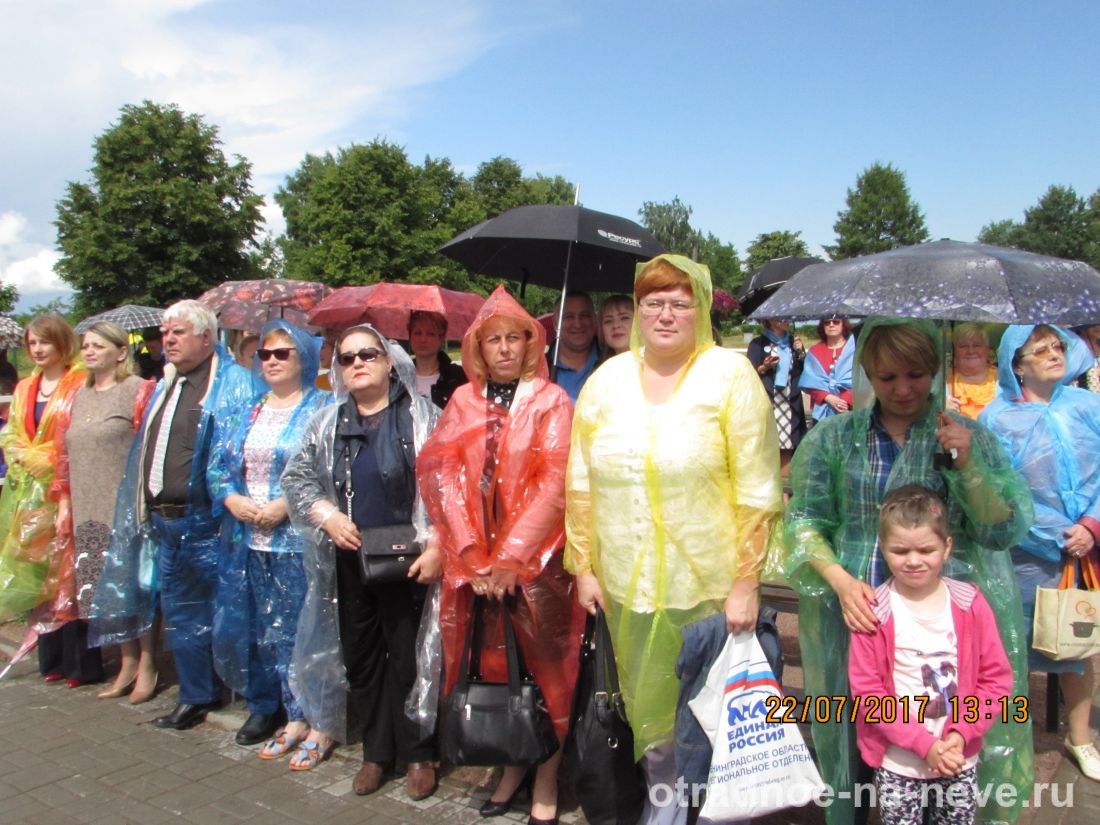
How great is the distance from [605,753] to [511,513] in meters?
0.86

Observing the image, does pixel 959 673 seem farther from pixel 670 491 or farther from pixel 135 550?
pixel 135 550

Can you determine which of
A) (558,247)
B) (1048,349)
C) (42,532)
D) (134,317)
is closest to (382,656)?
(558,247)

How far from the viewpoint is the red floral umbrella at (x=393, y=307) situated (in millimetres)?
5625

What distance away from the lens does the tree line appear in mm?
35562

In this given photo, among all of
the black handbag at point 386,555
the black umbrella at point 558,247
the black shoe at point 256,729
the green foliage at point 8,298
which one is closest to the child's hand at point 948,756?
the black handbag at point 386,555

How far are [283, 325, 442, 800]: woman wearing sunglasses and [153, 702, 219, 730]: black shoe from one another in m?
1.09

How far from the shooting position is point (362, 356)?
3.38 meters

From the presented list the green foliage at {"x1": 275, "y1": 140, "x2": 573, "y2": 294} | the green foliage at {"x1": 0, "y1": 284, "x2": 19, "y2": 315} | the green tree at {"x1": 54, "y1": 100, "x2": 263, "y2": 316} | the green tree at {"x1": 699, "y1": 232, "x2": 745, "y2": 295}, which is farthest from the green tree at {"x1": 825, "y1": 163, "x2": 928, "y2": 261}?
the green foliage at {"x1": 0, "y1": 284, "x2": 19, "y2": 315}

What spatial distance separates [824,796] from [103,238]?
38.6m

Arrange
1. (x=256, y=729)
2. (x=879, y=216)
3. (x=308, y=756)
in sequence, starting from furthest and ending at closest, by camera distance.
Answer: (x=879, y=216)
(x=256, y=729)
(x=308, y=756)

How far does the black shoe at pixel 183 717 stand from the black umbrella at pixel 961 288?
3.44m

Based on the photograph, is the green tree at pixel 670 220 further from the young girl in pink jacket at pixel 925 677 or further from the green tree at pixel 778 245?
the young girl in pink jacket at pixel 925 677

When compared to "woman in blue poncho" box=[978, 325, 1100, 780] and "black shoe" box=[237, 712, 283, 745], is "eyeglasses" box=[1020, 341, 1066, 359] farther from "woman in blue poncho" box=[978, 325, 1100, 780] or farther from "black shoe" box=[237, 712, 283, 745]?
"black shoe" box=[237, 712, 283, 745]

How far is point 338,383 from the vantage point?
3.61 m
